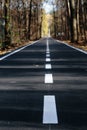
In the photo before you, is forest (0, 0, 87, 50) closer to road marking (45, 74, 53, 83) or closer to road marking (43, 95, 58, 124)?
road marking (45, 74, 53, 83)

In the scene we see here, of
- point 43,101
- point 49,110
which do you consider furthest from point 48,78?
point 49,110

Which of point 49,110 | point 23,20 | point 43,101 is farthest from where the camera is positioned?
point 23,20

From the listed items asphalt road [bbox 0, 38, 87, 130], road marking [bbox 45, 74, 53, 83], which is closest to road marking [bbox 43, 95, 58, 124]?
asphalt road [bbox 0, 38, 87, 130]

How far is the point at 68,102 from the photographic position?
806 centimetres

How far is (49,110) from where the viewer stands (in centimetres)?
732

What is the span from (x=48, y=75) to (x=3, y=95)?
3.70 meters

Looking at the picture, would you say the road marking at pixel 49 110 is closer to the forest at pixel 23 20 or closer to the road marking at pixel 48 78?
the road marking at pixel 48 78

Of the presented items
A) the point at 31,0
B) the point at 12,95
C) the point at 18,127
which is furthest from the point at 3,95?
the point at 31,0

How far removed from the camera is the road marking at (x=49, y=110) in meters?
6.56

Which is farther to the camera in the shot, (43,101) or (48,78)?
(48,78)

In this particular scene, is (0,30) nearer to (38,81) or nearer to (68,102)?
(38,81)

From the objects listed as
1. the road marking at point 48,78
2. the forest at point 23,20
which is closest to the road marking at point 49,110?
the road marking at point 48,78

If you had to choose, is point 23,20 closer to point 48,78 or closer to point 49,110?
point 48,78

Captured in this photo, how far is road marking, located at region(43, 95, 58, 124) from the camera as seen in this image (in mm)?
6563
